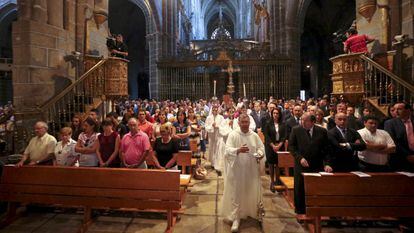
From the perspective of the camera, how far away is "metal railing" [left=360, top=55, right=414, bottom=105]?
658cm

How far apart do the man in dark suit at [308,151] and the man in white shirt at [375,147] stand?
735 mm

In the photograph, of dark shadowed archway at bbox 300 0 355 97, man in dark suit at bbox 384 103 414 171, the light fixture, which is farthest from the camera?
dark shadowed archway at bbox 300 0 355 97

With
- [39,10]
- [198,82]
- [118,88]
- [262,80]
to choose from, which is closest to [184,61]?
[198,82]

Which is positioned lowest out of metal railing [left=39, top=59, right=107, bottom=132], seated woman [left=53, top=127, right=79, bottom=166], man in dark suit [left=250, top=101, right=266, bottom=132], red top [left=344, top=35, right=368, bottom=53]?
seated woman [left=53, top=127, right=79, bottom=166]

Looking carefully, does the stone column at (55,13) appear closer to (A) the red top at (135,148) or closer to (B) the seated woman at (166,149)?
(A) the red top at (135,148)

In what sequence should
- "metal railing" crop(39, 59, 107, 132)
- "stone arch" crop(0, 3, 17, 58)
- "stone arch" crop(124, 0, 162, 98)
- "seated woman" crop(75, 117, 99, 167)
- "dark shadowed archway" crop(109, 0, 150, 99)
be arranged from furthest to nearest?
"dark shadowed archway" crop(109, 0, 150, 99), "stone arch" crop(124, 0, 162, 98), "stone arch" crop(0, 3, 17, 58), "metal railing" crop(39, 59, 107, 132), "seated woman" crop(75, 117, 99, 167)

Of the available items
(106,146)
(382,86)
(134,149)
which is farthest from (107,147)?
(382,86)

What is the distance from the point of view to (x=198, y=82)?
Result: 60.6ft

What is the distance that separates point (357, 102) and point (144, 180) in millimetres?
6516

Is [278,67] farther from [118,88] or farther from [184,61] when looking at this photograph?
[118,88]

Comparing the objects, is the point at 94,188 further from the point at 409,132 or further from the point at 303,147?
the point at 409,132

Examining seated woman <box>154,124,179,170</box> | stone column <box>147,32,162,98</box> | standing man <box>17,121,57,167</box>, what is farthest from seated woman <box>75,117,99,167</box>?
stone column <box>147,32,162,98</box>

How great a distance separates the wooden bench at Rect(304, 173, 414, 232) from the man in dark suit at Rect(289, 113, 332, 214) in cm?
39

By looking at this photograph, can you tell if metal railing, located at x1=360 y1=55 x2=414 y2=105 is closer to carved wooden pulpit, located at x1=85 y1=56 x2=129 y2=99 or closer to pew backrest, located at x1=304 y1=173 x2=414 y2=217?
pew backrest, located at x1=304 y1=173 x2=414 y2=217
